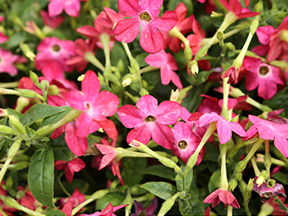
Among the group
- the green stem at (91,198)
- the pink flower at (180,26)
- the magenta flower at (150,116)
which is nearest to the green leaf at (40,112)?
the magenta flower at (150,116)

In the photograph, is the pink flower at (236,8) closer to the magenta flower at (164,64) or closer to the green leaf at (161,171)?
the magenta flower at (164,64)

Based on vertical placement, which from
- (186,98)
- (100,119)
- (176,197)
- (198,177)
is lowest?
(198,177)

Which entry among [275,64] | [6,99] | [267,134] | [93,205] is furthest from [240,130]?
[6,99]

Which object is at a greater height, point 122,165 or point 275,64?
point 275,64

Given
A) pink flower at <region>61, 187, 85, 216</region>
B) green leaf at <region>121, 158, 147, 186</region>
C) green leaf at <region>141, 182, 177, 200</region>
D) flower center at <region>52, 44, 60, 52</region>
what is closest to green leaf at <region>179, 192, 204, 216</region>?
green leaf at <region>141, 182, 177, 200</region>

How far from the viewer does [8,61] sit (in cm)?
106

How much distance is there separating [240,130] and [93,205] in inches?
18.3

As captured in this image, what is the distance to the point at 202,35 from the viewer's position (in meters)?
0.85

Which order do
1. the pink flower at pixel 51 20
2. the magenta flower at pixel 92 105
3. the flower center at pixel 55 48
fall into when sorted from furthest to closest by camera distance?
the pink flower at pixel 51 20
the flower center at pixel 55 48
the magenta flower at pixel 92 105

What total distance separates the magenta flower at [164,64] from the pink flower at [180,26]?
0.12ft

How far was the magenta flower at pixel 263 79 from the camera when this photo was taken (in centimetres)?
82

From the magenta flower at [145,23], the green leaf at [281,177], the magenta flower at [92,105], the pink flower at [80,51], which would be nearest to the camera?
the magenta flower at [92,105]

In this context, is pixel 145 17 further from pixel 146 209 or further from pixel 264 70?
pixel 146 209

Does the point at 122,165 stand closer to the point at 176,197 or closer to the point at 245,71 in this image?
the point at 176,197
